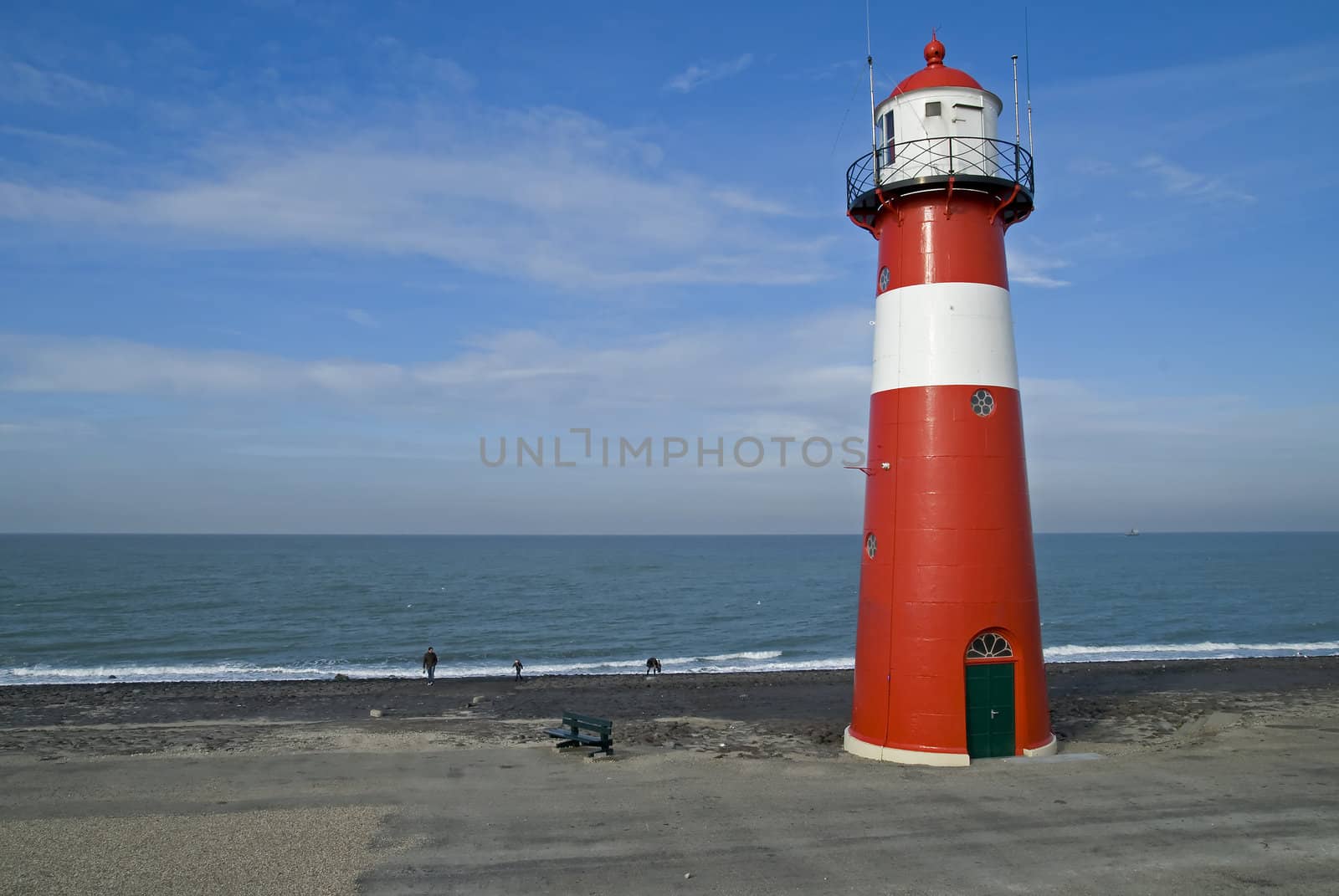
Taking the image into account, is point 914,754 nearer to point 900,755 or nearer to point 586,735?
point 900,755

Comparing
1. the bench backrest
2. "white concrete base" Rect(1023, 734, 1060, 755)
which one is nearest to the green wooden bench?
the bench backrest

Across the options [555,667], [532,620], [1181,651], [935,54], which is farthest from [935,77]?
[532,620]

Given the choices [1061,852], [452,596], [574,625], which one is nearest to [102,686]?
[574,625]

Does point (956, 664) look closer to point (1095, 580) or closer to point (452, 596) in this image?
point (452, 596)

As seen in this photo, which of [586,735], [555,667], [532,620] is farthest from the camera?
[532,620]

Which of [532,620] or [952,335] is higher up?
[952,335]

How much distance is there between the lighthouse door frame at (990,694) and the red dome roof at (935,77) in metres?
8.14

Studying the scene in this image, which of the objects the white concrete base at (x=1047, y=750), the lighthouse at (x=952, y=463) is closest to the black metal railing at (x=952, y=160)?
the lighthouse at (x=952, y=463)

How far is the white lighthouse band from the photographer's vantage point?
13633 millimetres

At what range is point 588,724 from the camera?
15.6 meters

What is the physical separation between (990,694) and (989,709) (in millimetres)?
224

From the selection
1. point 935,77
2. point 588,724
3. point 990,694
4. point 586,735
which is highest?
point 935,77

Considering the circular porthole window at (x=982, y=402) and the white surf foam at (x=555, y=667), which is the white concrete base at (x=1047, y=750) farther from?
the white surf foam at (x=555, y=667)

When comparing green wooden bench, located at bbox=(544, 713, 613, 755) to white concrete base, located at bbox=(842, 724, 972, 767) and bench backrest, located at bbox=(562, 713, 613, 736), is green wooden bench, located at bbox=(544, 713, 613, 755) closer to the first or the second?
bench backrest, located at bbox=(562, 713, 613, 736)
